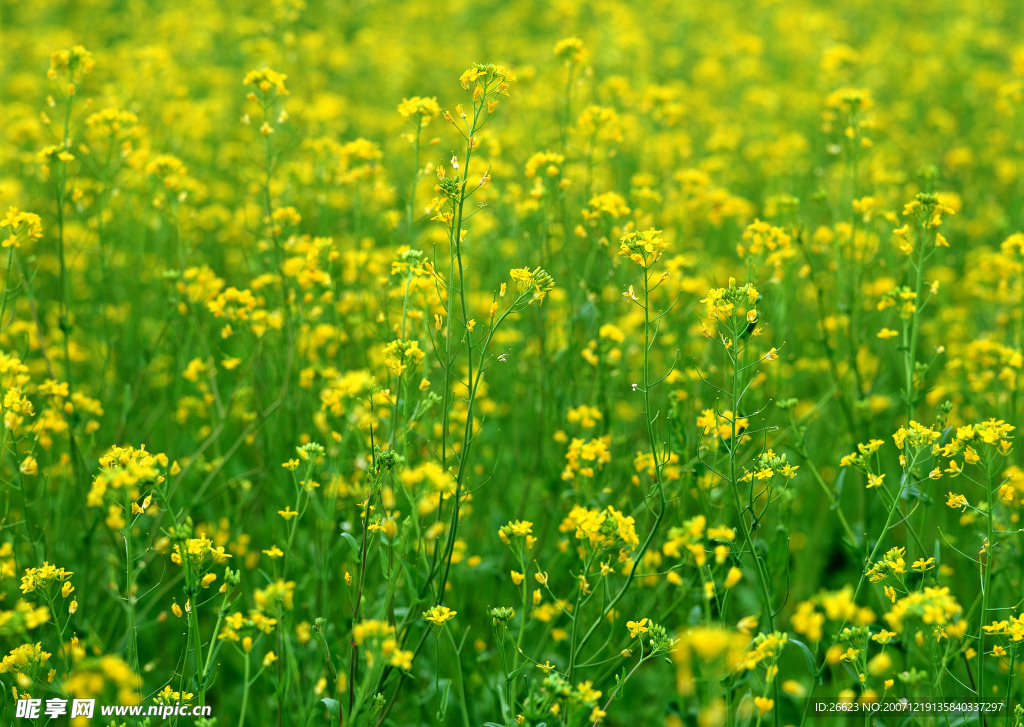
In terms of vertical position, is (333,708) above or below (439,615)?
below

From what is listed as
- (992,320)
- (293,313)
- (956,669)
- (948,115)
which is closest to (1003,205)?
(948,115)

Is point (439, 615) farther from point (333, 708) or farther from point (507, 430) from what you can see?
point (507, 430)

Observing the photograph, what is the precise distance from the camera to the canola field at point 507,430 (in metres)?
2.61

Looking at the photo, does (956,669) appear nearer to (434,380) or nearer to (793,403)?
(793,403)

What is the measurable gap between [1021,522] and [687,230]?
242cm

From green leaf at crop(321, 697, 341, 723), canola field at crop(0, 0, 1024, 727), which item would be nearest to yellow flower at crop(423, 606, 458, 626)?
canola field at crop(0, 0, 1024, 727)

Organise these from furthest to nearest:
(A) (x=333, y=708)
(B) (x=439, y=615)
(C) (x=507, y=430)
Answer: (C) (x=507, y=430)
(A) (x=333, y=708)
(B) (x=439, y=615)

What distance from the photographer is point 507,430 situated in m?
4.64

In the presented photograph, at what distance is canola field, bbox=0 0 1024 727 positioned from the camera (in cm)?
261

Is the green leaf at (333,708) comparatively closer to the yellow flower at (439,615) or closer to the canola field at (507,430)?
the canola field at (507,430)

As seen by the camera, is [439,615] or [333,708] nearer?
[439,615]

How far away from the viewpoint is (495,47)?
9.46 meters

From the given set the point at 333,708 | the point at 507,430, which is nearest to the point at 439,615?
the point at 333,708

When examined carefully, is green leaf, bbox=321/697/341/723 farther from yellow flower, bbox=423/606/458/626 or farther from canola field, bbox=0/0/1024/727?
yellow flower, bbox=423/606/458/626
